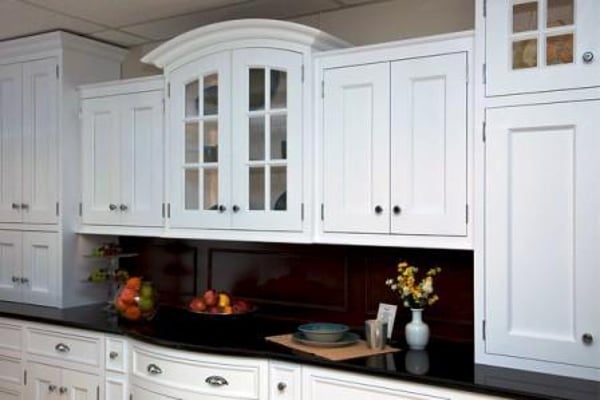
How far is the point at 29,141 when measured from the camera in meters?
3.62

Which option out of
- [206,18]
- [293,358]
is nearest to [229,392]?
[293,358]

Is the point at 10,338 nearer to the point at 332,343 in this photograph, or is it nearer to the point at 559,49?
the point at 332,343

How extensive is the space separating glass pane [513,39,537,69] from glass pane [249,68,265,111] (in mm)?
1138

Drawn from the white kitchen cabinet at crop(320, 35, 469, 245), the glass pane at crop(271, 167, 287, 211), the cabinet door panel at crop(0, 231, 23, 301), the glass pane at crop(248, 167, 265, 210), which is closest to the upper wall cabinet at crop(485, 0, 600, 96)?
the white kitchen cabinet at crop(320, 35, 469, 245)

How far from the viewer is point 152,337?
276 centimetres

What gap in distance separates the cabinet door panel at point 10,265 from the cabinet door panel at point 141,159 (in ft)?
2.62

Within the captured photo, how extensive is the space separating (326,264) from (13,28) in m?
2.17

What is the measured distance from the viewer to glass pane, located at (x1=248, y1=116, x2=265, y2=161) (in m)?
2.86

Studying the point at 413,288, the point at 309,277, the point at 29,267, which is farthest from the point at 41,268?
the point at 413,288

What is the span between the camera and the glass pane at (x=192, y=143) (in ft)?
10.1

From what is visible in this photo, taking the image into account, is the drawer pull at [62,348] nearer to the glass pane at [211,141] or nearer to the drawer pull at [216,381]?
the drawer pull at [216,381]

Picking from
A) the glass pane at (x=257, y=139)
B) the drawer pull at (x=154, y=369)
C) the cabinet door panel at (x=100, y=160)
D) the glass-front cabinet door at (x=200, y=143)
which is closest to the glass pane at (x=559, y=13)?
the glass pane at (x=257, y=139)

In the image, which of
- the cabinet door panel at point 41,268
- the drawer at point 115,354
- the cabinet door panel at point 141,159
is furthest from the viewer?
the cabinet door panel at point 41,268

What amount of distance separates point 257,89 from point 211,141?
0.36m
